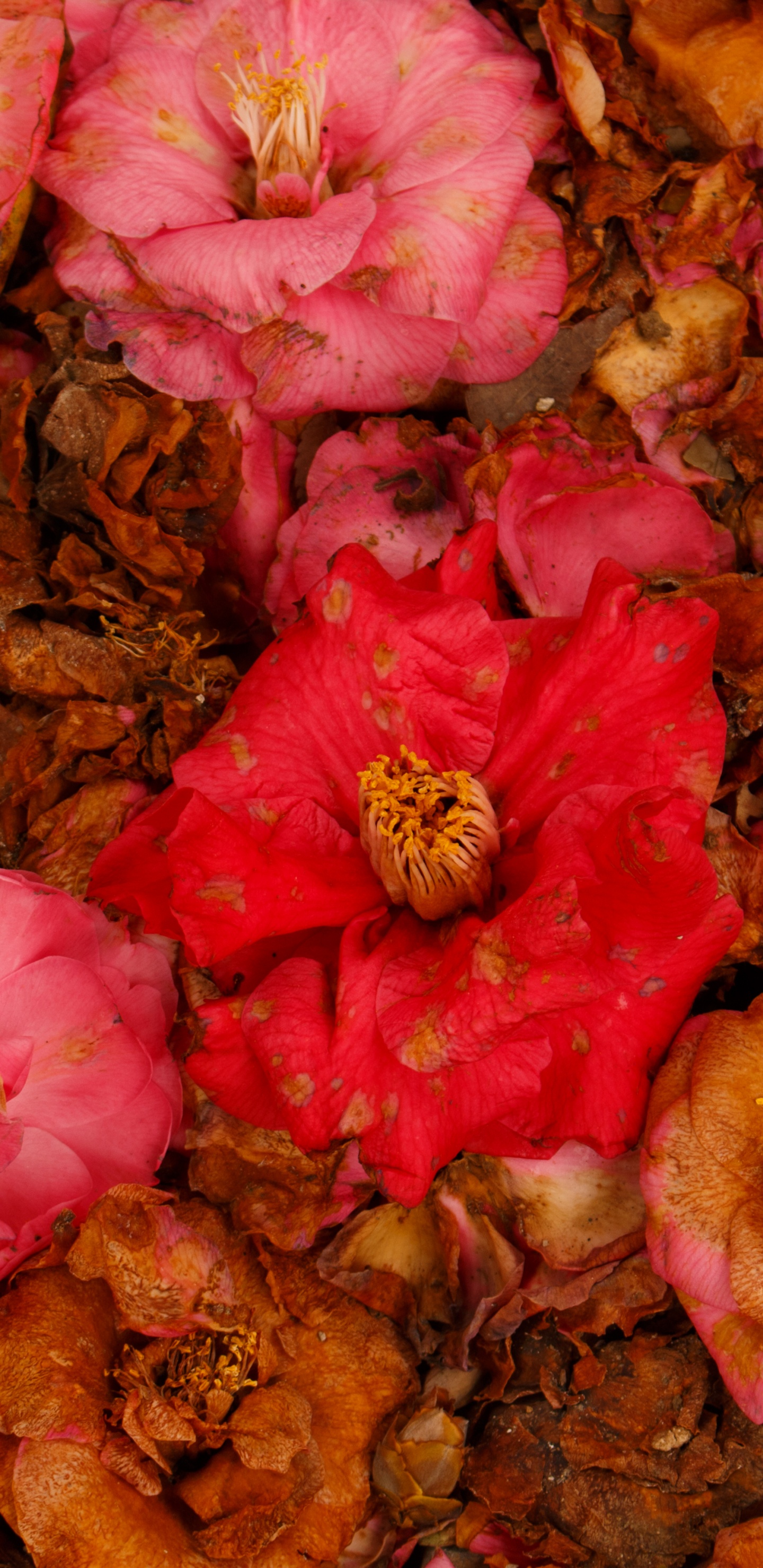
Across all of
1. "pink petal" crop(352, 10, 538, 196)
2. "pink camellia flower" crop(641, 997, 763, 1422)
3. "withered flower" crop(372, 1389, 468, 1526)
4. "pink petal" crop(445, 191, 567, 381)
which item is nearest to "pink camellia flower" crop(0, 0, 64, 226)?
"pink petal" crop(352, 10, 538, 196)

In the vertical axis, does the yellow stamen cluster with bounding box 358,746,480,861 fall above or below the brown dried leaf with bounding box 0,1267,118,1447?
above

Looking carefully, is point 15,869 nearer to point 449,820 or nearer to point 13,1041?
point 13,1041

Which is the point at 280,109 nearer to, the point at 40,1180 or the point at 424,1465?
the point at 40,1180

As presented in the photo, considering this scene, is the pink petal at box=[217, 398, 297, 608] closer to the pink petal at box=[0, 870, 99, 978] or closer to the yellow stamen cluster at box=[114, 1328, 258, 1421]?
the pink petal at box=[0, 870, 99, 978]

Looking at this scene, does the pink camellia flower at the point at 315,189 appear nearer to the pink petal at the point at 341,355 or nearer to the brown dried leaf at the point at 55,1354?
the pink petal at the point at 341,355

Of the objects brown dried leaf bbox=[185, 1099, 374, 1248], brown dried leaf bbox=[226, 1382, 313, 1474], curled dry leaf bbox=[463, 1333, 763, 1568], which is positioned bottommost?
curled dry leaf bbox=[463, 1333, 763, 1568]

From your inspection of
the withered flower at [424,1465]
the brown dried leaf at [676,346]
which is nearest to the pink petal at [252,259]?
the brown dried leaf at [676,346]
